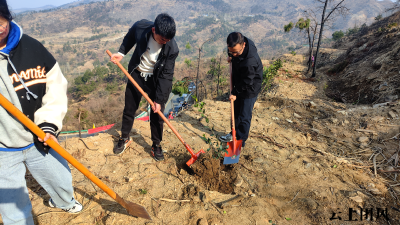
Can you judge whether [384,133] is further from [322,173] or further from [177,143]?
[177,143]

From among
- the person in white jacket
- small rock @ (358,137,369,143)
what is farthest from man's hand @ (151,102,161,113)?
small rock @ (358,137,369,143)

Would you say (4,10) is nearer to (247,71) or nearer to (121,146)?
(121,146)

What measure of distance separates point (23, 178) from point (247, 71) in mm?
2733

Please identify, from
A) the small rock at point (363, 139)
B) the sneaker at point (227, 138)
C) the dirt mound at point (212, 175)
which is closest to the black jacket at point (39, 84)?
the dirt mound at point (212, 175)

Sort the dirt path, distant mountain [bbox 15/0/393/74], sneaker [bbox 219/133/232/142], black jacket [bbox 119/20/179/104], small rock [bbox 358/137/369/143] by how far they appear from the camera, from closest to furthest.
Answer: the dirt path
black jacket [bbox 119/20/179/104]
small rock [bbox 358/137/369/143]
sneaker [bbox 219/133/232/142]
distant mountain [bbox 15/0/393/74]

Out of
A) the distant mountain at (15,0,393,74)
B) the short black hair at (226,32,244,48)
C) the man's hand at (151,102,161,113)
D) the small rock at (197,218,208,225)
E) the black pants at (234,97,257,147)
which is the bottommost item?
the distant mountain at (15,0,393,74)

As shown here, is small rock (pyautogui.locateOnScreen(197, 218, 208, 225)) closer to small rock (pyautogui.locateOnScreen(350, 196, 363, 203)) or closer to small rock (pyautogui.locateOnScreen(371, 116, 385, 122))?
small rock (pyautogui.locateOnScreen(350, 196, 363, 203))

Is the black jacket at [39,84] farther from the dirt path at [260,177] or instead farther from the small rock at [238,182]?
the small rock at [238,182]

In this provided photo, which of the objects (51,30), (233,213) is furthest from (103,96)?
(51,30)

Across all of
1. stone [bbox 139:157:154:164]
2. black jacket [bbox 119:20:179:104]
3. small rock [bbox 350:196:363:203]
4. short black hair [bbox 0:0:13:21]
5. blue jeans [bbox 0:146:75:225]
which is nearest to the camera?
short black hair [bbox 0:0:13:21]

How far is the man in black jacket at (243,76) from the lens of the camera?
2689 mm

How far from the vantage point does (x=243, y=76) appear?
291 cm

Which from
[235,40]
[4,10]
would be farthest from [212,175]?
[4,10]

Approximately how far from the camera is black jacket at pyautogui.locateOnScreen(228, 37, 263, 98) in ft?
9.18
